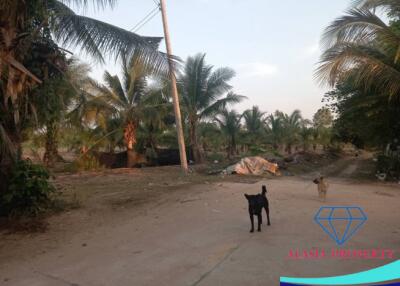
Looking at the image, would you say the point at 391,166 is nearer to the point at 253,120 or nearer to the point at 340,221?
the point at 340,221

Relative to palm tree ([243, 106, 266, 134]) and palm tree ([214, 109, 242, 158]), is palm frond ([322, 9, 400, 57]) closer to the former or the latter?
palm tree ([214, 109, 242, 158])

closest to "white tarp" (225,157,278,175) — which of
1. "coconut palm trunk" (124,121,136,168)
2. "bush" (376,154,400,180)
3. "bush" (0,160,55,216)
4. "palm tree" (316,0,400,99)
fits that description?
"bush" (376,154,400,180)

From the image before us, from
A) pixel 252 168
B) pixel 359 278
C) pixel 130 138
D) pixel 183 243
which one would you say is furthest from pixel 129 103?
pixel 359 278

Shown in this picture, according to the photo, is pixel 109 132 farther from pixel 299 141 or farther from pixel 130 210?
pixel 299 141

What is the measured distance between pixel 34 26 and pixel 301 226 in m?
6.30

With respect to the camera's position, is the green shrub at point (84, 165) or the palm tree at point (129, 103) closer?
the green shrub at point (84, 165)

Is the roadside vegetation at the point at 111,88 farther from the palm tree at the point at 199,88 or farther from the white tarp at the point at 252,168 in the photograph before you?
the white tarp at the point at 252,168

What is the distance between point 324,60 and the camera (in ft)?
28.6

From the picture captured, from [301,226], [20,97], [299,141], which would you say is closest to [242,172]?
[301,226]

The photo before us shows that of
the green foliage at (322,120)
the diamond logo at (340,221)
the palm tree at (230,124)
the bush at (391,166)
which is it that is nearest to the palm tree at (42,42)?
the diamond logo at (340,221)

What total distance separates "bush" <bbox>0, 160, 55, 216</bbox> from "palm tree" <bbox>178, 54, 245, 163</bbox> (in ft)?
46.4

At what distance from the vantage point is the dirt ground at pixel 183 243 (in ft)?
10.4

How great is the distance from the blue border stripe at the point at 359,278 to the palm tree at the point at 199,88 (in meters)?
17.0

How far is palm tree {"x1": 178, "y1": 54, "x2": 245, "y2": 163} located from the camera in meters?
19.4
